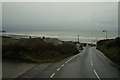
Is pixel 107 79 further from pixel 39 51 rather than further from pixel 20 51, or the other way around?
pixel 39 51

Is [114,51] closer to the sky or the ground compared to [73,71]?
closer to the sky

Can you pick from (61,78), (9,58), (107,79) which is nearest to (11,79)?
(61,78)

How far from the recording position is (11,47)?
28.6 metres

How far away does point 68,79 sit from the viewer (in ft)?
46.6

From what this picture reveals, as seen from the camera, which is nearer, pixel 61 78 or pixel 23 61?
pixel 61 78

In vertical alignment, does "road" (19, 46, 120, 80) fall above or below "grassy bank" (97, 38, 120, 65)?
below

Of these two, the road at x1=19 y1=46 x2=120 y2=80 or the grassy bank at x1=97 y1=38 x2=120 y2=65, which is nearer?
the road at x1=19 y1=46 x2=120 y2=80

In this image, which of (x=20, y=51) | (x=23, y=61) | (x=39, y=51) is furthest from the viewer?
(x=39, y=51)

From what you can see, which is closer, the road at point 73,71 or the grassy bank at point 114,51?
the road at point 73,71

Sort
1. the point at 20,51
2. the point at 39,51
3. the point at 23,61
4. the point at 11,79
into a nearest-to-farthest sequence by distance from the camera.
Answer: the point at 11,79
the point at 23,61
the point at 20,51
the point at 39,51

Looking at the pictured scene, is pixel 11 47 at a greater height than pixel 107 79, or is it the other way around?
pixel 11 47

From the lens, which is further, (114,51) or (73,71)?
(114,51)

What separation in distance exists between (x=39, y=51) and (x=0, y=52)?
619 cm

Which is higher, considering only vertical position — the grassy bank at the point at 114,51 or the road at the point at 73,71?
the grassy bank at the point at 114,51
